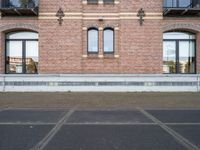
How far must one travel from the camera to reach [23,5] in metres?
23.5

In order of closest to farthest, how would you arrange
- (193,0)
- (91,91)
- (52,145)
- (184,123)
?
(52,145) → (184,123) → (91,91) → (193,0)

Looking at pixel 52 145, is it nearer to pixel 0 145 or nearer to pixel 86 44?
pixel 0 145

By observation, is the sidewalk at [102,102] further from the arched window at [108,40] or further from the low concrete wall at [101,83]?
the arched window at [108,40]

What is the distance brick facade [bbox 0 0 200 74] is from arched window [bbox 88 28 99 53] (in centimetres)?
40

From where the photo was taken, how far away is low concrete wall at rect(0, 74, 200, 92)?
22953 mm

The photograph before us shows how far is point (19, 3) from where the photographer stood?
938 inches

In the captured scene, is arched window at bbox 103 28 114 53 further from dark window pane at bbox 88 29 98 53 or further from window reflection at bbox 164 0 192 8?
window reflection at bbox 164 0 192 8

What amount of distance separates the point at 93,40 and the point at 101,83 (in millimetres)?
3079

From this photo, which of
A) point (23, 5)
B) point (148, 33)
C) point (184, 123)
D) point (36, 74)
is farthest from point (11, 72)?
point (184, 123)

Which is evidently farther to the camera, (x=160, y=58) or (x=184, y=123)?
(x=160, y=58)

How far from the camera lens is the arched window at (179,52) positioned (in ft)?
82.4

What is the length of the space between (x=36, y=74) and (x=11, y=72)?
2.11 m

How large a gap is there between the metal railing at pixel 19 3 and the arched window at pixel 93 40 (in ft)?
12.2

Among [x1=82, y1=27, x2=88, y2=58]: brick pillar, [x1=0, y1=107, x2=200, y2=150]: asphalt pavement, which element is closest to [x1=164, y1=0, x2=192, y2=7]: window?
[x1=82, y1=27, x2=88, y2=58]: brick pillar
